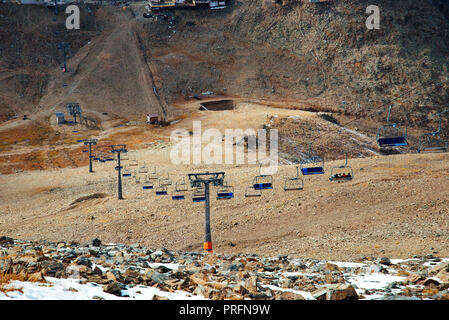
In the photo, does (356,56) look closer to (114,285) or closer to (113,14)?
(113,14)

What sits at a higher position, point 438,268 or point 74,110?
point 74,110

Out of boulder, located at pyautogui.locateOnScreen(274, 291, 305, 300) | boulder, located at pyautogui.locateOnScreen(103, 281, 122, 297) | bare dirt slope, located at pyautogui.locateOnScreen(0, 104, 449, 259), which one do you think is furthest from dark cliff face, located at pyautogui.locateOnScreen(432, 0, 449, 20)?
boulder, located at pyautogui.locateOnScreen(103, 281, 122, 297)

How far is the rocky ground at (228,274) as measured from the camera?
13.6 m

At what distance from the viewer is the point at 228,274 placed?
17.2m

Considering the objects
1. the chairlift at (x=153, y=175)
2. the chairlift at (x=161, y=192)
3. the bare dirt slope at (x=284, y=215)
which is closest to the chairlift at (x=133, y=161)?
the chairlift at (x=153, y=175)

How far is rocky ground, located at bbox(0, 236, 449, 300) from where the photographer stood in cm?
1363

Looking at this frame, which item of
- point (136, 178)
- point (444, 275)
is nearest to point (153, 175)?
point (136, 178)

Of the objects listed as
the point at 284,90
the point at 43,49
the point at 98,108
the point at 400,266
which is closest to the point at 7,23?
the point at 43,49

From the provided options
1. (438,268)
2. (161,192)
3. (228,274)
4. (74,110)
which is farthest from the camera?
(74,110)

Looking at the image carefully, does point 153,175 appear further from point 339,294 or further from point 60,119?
point 339,294

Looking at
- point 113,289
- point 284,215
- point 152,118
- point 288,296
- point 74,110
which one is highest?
point 74,110

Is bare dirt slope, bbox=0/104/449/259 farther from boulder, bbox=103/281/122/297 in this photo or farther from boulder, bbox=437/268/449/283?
boulder, bbox=103/281/122/297

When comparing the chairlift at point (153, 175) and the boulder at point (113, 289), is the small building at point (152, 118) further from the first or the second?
the boulder at point (113, 289)
